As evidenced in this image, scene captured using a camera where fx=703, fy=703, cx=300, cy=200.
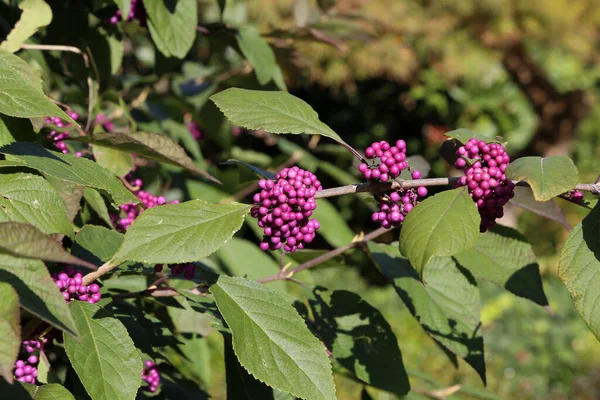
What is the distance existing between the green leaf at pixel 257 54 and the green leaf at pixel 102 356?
102cm

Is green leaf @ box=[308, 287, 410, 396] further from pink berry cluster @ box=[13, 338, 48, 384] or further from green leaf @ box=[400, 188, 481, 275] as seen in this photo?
pink berry cluster @ box=[13, 338, 48, 384]

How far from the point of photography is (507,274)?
4.27ft

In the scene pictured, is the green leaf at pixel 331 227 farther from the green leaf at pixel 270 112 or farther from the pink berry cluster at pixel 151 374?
the green leaf at pixel 270 112

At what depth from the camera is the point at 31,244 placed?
76cm

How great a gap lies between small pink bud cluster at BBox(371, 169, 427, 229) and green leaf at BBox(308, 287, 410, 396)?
1.06ft

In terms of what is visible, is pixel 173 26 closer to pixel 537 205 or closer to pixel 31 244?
pixel 537 205

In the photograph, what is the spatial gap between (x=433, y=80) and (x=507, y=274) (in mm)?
6574

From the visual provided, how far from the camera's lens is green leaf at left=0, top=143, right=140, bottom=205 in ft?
3.25

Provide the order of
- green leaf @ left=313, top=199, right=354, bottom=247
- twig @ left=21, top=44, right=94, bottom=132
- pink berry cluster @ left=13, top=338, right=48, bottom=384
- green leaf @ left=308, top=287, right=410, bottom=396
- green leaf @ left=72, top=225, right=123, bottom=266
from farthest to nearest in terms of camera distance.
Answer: green leaf @ left=313, top=199, right=354, bottom=247 < twig @ left=21, top=44, right=94, bottom=132 < green leaf @ left=308, top=287, right=410, bottom=396 < green leaf @ left=72, top=225, right=123, bottom=266 < pink berry cluster @ left=13, top=338, right=48, bottom=384

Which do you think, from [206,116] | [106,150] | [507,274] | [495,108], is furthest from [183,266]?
[495,108]

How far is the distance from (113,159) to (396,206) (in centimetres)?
67

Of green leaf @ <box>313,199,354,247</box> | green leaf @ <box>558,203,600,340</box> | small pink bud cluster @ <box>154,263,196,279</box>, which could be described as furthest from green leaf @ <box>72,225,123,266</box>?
green leaf @ <box>313,199,354,247</box>

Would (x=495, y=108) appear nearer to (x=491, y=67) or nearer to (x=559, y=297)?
(x=491, y=67)

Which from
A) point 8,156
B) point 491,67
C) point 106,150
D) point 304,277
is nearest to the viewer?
point 8,156
